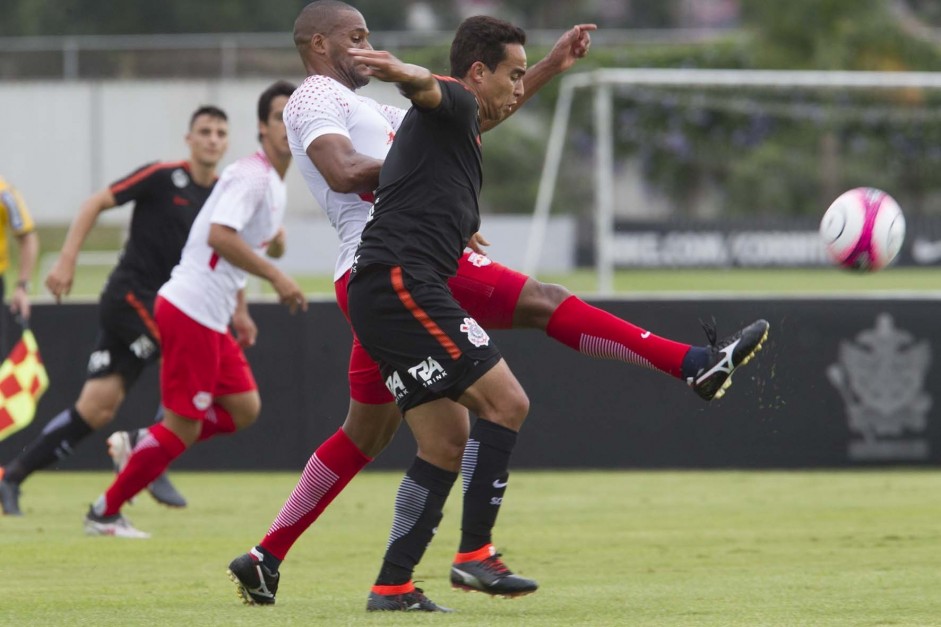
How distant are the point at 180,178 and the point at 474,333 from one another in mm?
4593

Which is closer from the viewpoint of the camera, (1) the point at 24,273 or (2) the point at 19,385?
(1) the point at 24,273

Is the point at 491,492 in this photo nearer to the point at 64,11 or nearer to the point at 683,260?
the point at 683,260

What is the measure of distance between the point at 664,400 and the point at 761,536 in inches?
135

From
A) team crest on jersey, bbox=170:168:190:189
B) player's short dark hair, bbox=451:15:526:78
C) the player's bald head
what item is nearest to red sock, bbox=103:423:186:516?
team crest on jersey, bbox=170:168:190:189

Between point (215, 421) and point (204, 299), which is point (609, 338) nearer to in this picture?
point (204, 299)

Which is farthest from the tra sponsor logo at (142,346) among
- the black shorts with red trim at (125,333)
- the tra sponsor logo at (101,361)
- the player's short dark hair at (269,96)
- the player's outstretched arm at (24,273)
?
the player's short dark hair at (269,96)

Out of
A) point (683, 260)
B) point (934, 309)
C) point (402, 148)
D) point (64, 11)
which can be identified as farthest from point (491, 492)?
point (64, 11)

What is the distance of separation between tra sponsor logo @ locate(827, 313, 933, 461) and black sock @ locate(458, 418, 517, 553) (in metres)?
6.55

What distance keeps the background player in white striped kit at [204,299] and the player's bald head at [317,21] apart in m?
1.91

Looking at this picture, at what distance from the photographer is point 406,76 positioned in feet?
15.9

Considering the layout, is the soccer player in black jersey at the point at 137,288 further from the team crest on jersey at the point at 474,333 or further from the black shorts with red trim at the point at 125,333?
the team crest on jersey at the point at 474,333

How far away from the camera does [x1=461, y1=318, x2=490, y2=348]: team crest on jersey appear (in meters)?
5.21

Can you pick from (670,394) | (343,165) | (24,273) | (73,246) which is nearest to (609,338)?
(343,165)

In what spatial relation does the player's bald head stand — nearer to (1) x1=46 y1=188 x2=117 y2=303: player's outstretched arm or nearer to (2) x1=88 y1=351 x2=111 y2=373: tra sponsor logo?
(1) x1=46 y1=188 x2=117 y2=303: player's outstretched arm
